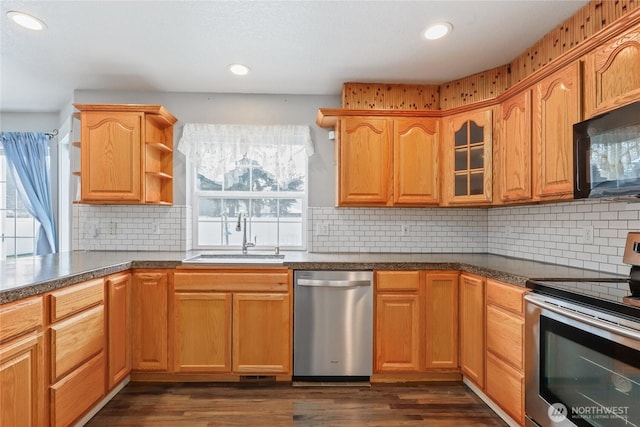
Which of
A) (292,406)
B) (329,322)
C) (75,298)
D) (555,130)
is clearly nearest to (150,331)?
(75,298)

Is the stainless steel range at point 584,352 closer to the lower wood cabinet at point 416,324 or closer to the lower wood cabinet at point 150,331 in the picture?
the lower wood cabinet at point 416,324

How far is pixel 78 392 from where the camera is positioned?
6.12 feet

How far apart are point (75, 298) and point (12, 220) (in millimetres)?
2969

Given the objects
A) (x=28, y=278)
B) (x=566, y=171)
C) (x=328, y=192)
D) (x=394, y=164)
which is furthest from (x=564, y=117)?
(x=28, y=278)

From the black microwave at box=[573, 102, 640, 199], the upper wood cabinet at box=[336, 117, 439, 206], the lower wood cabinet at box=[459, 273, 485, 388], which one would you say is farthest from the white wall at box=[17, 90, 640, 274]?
the black microwave at box=[573, 102, 640, 199]

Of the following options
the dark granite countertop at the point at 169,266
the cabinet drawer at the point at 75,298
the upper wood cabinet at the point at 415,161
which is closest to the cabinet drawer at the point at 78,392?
the cabinet drawer at the point at 75,298

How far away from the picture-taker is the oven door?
1.27 m

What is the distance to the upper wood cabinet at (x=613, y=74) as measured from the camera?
1.51 meters

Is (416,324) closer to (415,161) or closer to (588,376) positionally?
(588,376)

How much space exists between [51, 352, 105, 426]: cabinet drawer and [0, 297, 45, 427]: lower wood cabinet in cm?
8

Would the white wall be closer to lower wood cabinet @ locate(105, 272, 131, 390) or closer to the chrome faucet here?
the chrome faucet

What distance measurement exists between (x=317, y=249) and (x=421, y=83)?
1735mm

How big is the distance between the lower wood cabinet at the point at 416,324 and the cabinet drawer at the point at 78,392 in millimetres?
1788

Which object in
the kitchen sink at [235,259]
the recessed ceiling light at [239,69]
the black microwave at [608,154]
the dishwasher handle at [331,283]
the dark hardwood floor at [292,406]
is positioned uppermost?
the recessed ceiling light at [239,69]
